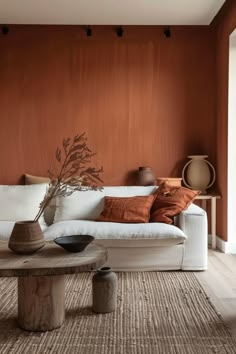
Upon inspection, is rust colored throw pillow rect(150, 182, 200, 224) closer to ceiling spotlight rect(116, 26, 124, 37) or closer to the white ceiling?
the white ceiling

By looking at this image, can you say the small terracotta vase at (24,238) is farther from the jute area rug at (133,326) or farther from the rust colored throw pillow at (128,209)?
the rust colored throw pillow at (128,209)

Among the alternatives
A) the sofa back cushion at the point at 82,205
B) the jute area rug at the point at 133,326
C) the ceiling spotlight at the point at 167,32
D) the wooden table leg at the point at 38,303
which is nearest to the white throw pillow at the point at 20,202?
the sofa back cushion at the point at 82,205

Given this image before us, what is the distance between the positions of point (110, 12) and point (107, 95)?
3.16ft

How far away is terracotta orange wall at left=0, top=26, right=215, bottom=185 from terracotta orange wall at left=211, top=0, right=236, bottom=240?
0.14m

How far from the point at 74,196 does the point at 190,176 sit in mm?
1451

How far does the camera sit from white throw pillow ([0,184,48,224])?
4.25 metres

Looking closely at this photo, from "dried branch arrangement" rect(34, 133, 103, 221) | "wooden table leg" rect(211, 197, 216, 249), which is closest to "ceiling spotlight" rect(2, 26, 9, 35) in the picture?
"dried branch arrangement" rect(34, 133, 103, 221)

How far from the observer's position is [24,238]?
2.59 m

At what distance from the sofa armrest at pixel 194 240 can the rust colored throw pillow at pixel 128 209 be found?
16.1 inches

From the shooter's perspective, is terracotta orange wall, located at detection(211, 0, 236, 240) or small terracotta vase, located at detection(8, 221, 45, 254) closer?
small terracotta vase, located at detection(8, 221, 45, 254)

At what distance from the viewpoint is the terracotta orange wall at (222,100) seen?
4.65m

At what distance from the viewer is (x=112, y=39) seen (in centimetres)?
511

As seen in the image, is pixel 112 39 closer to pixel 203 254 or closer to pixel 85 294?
pixel 203 254

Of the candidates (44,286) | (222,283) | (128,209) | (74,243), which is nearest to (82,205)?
(128,209)
